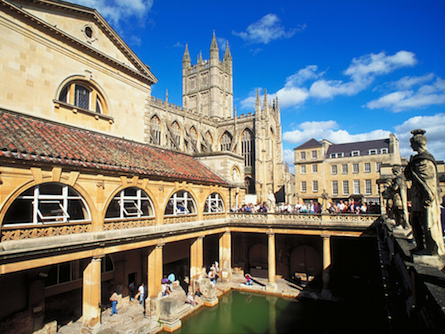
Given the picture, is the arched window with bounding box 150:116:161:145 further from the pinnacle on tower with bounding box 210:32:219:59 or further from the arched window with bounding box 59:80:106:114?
the pinnacle on tower with bounding box 210:32:219:59

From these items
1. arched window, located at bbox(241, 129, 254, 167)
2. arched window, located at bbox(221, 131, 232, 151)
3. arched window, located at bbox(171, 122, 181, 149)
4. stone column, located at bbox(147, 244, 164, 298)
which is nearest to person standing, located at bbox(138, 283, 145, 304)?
stone column, located at bbox(147, 244, 164, 298)

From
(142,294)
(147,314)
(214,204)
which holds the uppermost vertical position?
(214,204)

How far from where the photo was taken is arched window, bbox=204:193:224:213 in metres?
Answer: 25.9

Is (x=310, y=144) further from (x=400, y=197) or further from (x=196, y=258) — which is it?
(x=400, y=197)

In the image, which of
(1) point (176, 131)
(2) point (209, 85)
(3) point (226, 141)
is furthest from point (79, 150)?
(2) point (209, 85)

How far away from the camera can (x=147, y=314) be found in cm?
1889

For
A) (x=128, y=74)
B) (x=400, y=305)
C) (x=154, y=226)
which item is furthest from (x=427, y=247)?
(x=128, y=74)

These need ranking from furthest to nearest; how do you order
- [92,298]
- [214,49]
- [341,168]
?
[214,49] → [341,168] → [92,298]

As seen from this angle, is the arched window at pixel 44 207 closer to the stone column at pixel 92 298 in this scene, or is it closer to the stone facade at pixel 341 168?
the stone column at pixel 92 298

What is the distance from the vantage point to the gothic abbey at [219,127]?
180ft

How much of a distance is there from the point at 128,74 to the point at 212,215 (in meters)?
12.9

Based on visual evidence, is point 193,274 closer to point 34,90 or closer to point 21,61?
point 34,90

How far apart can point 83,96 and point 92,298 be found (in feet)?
41.4

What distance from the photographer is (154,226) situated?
1945cm
